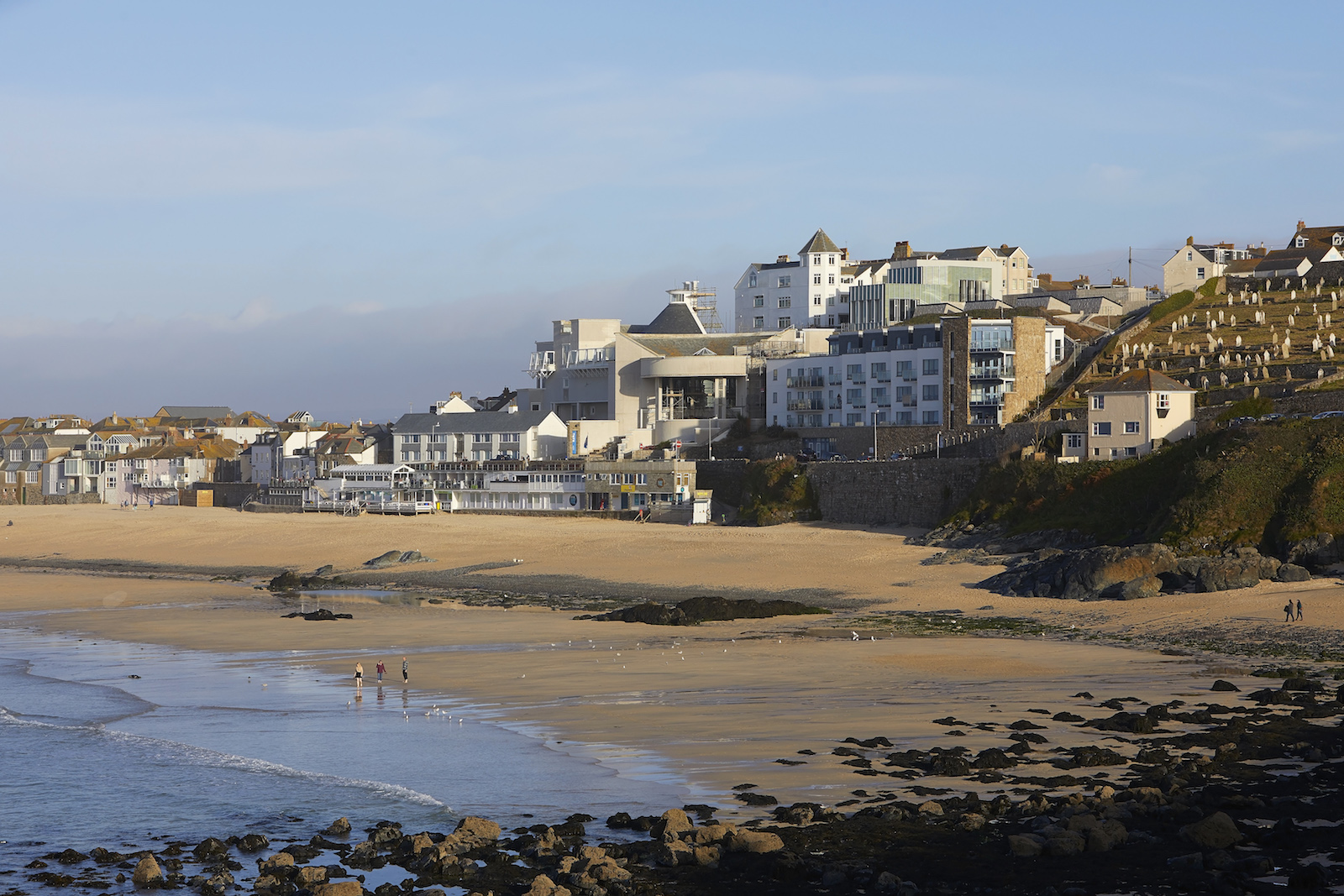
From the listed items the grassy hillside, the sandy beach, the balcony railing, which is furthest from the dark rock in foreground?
the balcony railing

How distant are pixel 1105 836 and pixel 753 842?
399cm

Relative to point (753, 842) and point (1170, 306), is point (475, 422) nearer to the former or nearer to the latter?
point (1170, 306)

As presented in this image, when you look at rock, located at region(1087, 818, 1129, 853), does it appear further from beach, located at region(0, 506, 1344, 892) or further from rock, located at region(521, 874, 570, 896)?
rock, located at region(521, 874, 570, 896)

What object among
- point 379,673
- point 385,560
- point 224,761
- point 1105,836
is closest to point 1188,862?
point 1105,836

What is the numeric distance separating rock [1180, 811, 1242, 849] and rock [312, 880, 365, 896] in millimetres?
9261

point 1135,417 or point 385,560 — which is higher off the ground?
point 1135,417

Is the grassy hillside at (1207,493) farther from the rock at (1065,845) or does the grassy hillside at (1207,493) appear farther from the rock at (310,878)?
the rock at (310,878)

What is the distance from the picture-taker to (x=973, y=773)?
18.2 m

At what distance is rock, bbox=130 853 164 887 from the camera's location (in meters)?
15.1

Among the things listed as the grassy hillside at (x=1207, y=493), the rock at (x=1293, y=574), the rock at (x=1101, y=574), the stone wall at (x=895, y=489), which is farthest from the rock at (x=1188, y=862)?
the stone wall at (x=895, y=489)

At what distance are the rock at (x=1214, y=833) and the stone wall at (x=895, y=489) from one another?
38.3m

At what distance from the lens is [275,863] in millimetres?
15391

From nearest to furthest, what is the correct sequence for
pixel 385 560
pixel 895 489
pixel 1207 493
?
pixel 1207 493 < pixel 385 560 < pixel 895 489

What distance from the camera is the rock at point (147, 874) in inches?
596
